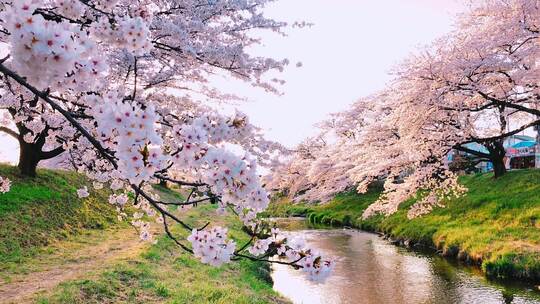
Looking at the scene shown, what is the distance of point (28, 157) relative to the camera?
17.6 m

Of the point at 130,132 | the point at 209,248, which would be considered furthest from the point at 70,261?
the point at 130,132

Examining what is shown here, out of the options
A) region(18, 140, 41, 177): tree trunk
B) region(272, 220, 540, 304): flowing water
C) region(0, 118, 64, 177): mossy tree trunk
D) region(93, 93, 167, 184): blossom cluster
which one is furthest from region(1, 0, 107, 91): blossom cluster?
region(18, 140, 41, 177): tree trunk

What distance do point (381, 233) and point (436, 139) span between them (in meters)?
12.8

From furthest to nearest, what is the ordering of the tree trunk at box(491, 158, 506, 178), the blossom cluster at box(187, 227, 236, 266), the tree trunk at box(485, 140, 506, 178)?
the tree trunk at box(491, 158, 506, 178), the tree trunk at box(485, 140, 506, 178), the blossom cluster at box(187, 227, 236, 266)

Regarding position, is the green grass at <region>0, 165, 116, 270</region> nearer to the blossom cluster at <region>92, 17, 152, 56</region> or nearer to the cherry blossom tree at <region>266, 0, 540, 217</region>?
the blossom cluster at <region>92, 17, 152, 56</region>

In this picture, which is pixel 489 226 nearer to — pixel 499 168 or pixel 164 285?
pixel 499 168

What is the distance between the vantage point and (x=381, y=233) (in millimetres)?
25516

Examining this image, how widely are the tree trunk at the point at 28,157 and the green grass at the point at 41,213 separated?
12.0 inches

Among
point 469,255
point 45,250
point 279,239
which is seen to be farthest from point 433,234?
point 279,239

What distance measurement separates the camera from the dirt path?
27.6 feet

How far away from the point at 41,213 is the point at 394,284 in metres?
11.7

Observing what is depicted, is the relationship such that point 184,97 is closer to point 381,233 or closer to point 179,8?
point 179,8

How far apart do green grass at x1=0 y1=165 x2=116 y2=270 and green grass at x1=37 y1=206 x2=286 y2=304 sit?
111 inches

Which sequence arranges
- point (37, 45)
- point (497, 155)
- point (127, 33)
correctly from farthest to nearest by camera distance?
point (497, 155)
point (127, 33)
point (37, 45)
